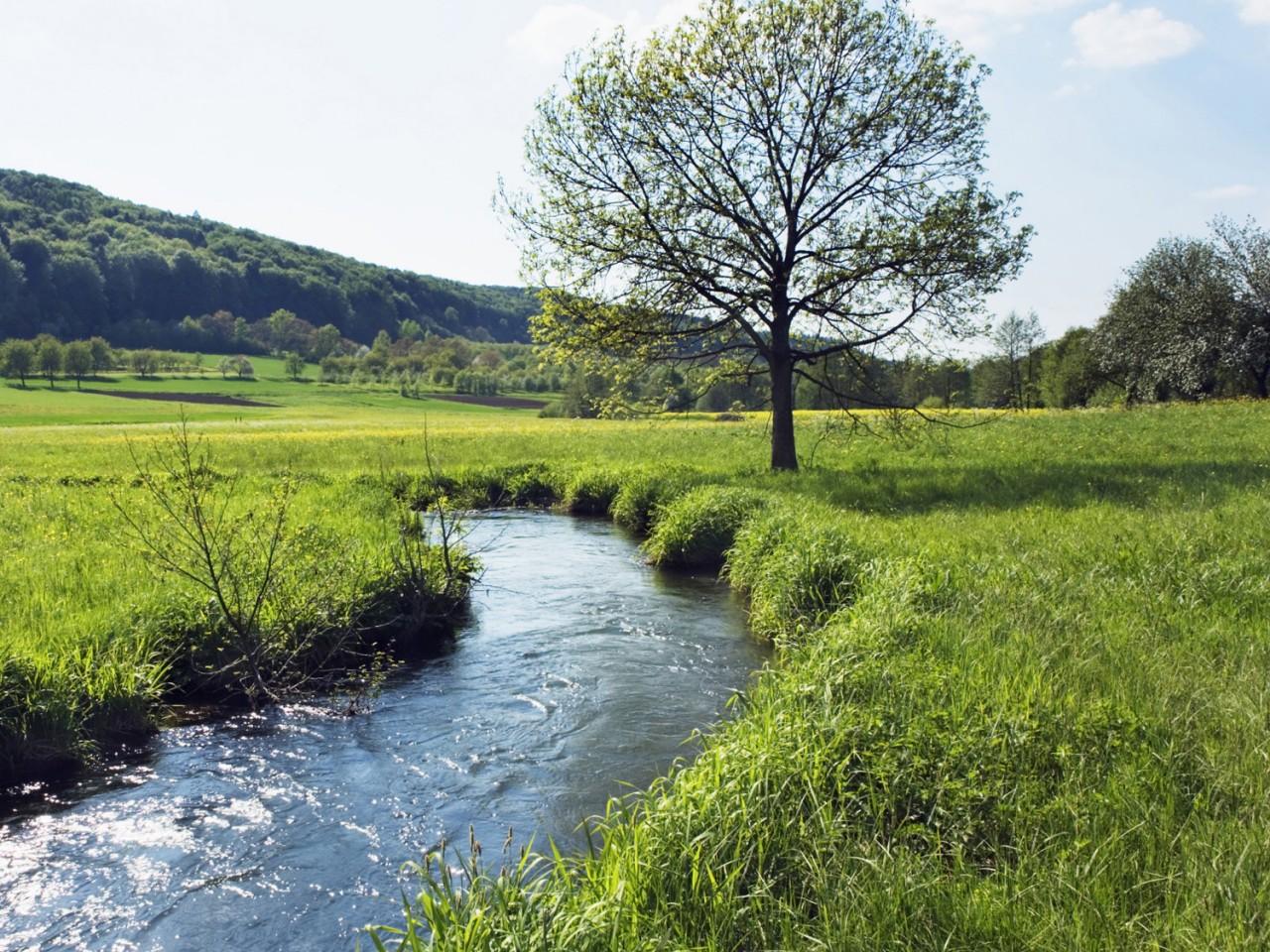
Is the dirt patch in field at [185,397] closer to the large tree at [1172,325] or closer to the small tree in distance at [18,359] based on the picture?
the small tree in distance at [18,359]

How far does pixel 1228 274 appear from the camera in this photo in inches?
1940

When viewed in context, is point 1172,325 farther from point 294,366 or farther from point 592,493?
point 294,366

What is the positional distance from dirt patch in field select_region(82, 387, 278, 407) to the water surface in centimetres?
8284

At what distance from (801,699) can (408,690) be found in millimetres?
4633

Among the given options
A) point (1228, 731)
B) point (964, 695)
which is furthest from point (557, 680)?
point (1228, 731)

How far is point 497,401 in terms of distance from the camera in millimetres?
105312

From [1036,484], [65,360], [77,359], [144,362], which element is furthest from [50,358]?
[1036,484]

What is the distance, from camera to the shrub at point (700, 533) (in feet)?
49.9

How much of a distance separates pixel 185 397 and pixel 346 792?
9453cm

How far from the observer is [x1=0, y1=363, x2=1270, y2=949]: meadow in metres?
3.78

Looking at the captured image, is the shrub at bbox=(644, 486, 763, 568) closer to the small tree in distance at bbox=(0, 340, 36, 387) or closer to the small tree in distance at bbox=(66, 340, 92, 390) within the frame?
the small tree in distance at bbox=(66, 340, 92, 390)

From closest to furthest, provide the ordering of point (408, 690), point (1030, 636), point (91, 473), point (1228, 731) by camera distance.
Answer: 1. point (1228, 731)
2. point (1030, 636)
3. point (408, 690)
4. point (91, 473)

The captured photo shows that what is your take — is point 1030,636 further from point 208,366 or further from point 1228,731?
point 208,366

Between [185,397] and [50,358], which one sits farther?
[50,358]
